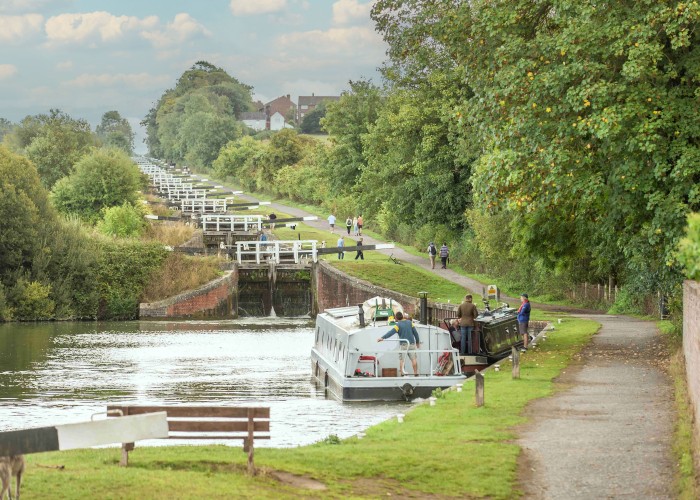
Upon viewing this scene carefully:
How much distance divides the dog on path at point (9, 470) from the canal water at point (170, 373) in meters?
7.52

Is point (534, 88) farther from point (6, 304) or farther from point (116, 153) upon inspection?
point (116, 153)

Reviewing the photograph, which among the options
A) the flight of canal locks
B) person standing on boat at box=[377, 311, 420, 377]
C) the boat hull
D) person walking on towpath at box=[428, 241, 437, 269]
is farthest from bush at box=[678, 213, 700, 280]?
person walking on towpath at box=[428, 241, 437, 269]

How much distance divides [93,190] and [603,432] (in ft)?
218

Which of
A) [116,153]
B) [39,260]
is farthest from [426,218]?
[116,153]

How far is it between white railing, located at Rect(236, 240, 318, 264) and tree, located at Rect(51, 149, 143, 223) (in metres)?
13.4

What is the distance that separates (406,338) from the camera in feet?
98.0

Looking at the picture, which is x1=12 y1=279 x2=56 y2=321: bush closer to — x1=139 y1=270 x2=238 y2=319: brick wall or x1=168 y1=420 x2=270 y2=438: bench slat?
x1=139 y1=270 x2=238 y2=319: brick wall

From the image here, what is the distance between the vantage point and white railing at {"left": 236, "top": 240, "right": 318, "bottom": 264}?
66312 millimetres

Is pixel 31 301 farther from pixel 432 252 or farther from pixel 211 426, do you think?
pixel 211 426

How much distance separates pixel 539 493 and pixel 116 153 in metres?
74.7

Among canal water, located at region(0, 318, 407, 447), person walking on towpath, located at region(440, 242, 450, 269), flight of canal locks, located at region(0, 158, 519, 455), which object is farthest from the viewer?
person walking on towpath, located at region(440, 242, 450, 269)

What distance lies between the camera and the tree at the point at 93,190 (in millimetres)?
81188

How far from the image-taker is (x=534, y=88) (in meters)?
26.8

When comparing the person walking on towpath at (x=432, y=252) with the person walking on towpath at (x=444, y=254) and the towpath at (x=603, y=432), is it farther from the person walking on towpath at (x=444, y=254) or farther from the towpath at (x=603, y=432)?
the towpath at (x=603, y=432)
